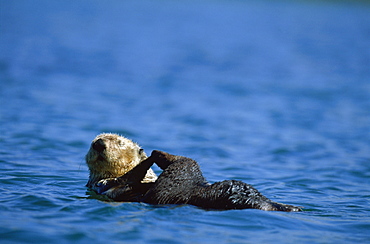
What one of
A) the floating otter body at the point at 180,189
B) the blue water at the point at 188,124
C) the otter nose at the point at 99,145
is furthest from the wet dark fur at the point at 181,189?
the otter nose at the point at 99,145

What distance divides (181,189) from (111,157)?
0.93m

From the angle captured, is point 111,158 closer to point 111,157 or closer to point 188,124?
point 111,157

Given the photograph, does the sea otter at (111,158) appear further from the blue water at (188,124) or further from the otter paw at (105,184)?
the blue water at (188,124)

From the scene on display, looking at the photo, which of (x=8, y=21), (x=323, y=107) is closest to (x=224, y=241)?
(x=323, y=107)

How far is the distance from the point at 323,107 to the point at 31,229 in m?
10.5

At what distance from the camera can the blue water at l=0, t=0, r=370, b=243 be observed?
471 cm

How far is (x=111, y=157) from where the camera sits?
18.5 feet

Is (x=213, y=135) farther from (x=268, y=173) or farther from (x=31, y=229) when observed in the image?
(x=31, y=229)

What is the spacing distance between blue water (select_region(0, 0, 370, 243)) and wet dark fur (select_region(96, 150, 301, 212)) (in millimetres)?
134

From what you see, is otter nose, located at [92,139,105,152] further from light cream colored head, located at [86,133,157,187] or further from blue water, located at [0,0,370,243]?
blue water, located at [0,0,370,243]

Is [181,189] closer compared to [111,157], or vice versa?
[181,189]

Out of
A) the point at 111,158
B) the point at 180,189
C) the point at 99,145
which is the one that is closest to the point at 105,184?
the point at 111,158

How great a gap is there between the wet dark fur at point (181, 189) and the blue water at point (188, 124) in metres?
0.13

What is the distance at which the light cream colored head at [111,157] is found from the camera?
5617 mm
